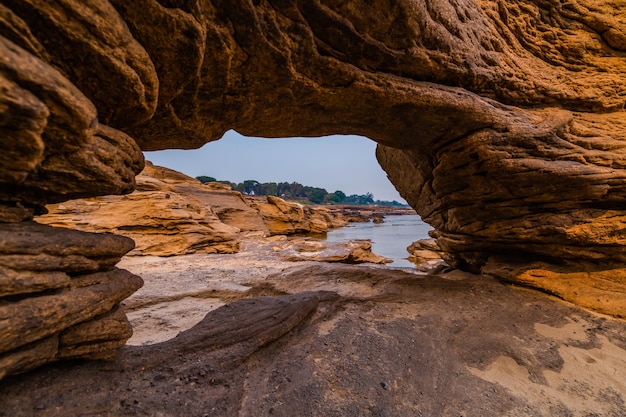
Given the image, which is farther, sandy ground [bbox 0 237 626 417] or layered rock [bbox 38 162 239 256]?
layered rock [bbox 38 162 239 256]

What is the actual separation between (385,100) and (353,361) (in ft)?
12.5

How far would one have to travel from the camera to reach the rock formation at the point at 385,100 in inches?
80.0

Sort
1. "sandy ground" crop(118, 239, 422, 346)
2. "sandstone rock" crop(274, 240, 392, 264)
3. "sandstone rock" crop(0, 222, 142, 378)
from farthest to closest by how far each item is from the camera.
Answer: "sandstone rock" crop(274, 240, 392, 264)
"sandy ground" crop(118, 239, 422, 346)
"sandstone rock" crop(0, 222, 142, 378)

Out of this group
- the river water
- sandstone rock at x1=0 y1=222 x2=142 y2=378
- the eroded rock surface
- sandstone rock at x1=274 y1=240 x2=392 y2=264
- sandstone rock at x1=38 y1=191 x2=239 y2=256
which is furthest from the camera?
the river water

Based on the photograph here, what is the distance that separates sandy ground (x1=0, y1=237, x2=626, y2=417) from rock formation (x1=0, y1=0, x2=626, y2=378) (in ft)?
4.10

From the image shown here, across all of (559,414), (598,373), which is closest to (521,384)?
(559,414)

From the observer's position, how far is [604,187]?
4.78 metres

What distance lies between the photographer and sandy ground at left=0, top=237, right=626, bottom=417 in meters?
2.62

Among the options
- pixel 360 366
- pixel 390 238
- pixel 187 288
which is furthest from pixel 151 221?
pixel 390 238

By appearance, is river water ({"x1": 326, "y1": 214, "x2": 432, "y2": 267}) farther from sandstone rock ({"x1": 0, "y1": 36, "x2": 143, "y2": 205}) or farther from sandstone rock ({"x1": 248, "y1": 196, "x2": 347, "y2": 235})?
sandstone rock ({"x1": 0, "y1": 36, "x2": 143, "y2": 205})

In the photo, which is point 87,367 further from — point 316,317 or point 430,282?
point 430,282

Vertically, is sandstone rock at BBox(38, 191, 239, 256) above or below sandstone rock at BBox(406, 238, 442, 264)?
above

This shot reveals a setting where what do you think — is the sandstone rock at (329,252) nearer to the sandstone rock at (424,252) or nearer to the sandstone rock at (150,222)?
the sandstone rock at (150,222)

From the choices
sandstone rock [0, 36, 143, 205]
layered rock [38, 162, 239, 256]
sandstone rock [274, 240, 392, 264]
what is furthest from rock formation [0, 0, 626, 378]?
layered rock [38, 162, 239, 256]
